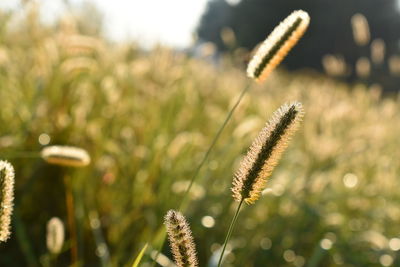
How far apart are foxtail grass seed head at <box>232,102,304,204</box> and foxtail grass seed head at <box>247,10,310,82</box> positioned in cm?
24

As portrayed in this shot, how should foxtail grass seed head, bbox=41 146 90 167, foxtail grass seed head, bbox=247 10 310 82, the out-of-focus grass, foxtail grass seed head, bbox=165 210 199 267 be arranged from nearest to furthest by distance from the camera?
1. foxtail grass seed head, bbox=165 210 199 267
2. foxtail grass seed head, bbox=247 10 310 82
3. foxtail grass seed head, bbox=41 146 90 167
4. the out-of-focus grass

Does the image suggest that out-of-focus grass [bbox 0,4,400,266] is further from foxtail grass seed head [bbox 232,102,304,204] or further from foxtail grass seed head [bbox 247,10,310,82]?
foxtail grass seed head [bbox 232,102,304,204]

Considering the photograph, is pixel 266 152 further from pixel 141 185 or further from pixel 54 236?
pixel 141 185

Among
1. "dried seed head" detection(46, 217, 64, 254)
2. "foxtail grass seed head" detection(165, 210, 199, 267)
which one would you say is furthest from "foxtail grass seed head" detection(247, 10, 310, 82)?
"dried seed head" detection(46, 217, 64, 254)

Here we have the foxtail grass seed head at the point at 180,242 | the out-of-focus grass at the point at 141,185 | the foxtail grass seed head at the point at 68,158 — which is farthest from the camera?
the out-of-focus grass at the point at 141,185

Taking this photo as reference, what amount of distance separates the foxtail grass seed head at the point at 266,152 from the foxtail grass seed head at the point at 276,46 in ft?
0.80

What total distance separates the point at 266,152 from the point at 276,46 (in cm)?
30

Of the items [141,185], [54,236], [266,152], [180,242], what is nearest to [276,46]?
[266,152]

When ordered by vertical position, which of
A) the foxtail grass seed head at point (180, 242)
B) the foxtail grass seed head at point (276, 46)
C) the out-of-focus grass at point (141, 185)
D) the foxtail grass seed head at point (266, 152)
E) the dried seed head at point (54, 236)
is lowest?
the out-of-focus grass at point (141, 185)

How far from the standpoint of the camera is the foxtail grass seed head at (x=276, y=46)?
0.90 metres

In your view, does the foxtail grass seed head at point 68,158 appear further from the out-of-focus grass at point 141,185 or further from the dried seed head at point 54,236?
the out-of-focus grass at point 141,185

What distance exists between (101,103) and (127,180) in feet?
1.70

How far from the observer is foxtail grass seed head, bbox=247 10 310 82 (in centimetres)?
90

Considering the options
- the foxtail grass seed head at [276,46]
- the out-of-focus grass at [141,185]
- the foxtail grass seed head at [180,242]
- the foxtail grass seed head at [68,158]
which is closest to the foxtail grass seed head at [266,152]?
the foxtail grass seed head at [180,242]
